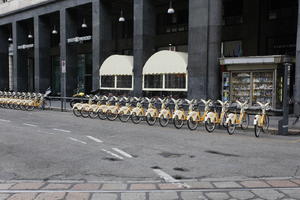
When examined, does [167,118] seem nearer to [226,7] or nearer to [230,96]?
[230,96]

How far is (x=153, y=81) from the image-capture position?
21125 mm

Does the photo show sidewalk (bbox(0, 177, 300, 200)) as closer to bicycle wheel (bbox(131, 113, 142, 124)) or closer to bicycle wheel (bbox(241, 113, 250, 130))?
bicycle wheel (bbox(241, 113, 250, 130))

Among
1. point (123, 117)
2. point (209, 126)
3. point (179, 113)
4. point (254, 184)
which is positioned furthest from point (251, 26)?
point (254, 184)

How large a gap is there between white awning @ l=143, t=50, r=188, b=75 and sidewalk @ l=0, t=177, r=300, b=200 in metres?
14.1

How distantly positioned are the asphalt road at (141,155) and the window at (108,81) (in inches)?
485

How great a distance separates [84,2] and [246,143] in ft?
70.1

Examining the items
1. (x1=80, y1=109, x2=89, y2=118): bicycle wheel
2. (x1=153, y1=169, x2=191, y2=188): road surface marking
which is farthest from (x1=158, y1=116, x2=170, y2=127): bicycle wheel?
(x1=153, y1=169, x2=191, y2=188): road surface marking

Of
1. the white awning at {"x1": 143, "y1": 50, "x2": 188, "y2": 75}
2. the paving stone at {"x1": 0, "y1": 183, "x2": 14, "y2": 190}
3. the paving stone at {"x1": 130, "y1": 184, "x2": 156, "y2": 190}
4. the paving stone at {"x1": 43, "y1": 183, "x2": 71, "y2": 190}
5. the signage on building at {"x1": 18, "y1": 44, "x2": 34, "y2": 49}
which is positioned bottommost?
the paving stone at {"x1": 0, "y1": 183, "x2": 14, "y2": 190}

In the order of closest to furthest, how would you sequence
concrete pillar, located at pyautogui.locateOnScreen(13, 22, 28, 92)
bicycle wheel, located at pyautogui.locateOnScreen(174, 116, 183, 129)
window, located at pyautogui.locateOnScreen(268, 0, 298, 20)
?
bicycle wheel, located at pyautogui.locateOnScreen(174, 116, 183, 129), window, located at pyautogui.locateOnScreen(268, 0, 298, 20), concrete pillar, located at pyautogui.locateOnScreen(13, 22, 28, 92)

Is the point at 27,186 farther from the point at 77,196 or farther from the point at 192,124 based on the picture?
the point at 192,124

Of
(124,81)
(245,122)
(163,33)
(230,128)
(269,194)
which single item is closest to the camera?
(269,194)

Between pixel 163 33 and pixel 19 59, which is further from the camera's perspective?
pixel 19 59

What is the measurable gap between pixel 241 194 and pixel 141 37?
18.4m

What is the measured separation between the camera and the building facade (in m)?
19.2
